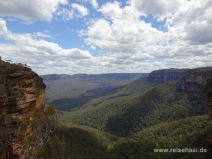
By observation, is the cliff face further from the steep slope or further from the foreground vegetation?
the steep slope

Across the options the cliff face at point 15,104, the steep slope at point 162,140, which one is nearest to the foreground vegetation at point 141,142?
the steep slope at point 162,140

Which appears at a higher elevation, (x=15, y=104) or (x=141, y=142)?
(x=15, y=104)

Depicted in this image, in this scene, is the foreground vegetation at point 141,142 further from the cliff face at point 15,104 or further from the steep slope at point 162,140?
the cliff face at point 15,104

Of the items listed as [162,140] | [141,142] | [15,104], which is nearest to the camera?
[15,104]

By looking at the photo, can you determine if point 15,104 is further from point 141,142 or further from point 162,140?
point 141,142

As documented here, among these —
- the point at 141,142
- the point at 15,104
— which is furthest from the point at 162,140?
the point at 15,104

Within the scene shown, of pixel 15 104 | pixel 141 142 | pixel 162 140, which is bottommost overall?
pixel 141 142

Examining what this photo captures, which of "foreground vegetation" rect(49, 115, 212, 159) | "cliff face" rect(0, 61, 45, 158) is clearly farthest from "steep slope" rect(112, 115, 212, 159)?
"cliff face" rect(0, 61, 45, 158)

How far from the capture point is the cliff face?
5591 centimetres

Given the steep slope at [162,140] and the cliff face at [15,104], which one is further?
the steep slope at [162,140]

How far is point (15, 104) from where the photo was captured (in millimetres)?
61625

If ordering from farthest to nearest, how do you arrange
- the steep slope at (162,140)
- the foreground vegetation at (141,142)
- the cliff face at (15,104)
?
the steep slope at (162,140), the foreground vegetation at (141,142), the cliff face at (15,104)

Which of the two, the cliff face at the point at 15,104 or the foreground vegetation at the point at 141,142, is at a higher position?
the cliff face at the point at 15,104

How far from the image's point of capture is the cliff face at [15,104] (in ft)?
183
